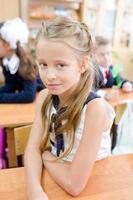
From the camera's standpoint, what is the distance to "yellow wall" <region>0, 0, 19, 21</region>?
92.5 inches

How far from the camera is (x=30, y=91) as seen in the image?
169cm

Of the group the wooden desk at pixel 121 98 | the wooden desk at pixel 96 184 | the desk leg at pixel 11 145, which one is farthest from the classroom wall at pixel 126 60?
the wooden desk at pixel 96 184

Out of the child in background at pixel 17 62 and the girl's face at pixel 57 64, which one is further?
the child in background at pixel 17 62

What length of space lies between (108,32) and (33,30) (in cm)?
99

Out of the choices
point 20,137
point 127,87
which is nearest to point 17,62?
point 20,137

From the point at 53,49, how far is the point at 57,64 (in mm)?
46

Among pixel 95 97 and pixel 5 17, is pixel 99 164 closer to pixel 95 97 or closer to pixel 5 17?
pixel 95 97

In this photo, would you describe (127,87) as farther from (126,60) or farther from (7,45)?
(126,60)

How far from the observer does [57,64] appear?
2.46ft

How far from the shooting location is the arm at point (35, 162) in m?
0.71

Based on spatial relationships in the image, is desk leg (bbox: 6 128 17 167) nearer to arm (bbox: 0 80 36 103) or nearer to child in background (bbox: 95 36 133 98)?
arm (bbox: 0 80 36 103)

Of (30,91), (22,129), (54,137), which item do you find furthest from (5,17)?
(54,137)

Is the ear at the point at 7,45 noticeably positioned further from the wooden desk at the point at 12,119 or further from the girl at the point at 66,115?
the girl at the point at 66,115

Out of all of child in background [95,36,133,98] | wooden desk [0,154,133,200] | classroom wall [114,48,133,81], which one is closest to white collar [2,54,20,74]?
child in background [95,36,133,98]
